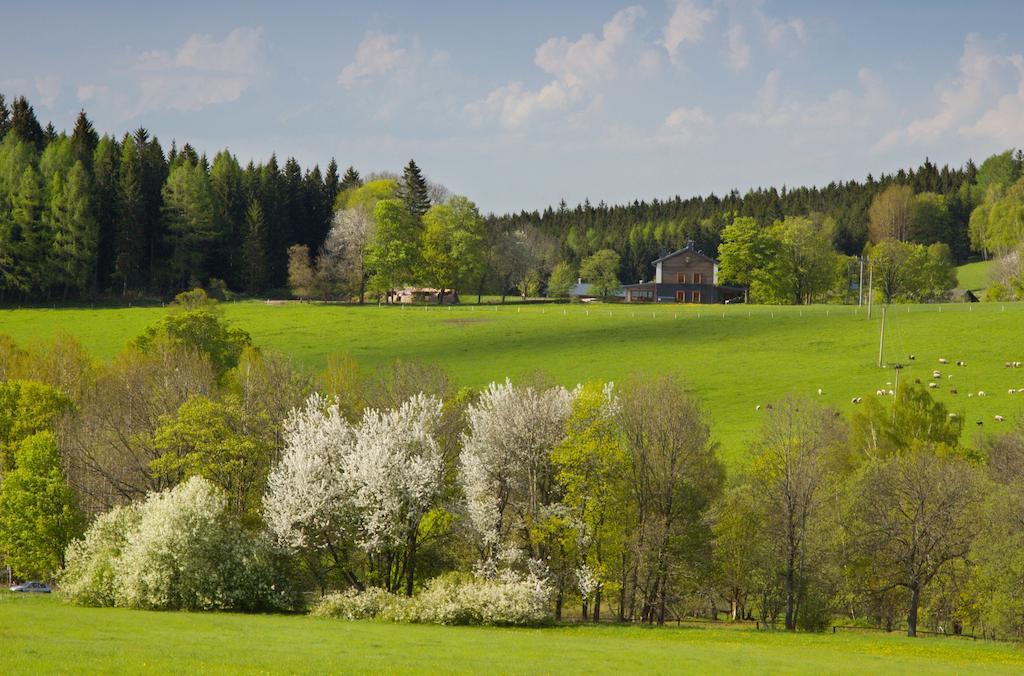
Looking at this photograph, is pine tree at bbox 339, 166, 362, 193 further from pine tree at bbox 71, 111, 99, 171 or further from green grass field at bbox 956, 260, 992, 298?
green grass field at bbox 956, 260, 992, 298

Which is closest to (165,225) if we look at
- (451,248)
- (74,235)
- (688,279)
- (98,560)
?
(74,235)

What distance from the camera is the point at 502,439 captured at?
52.2 meters

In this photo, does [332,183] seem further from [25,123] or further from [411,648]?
[411,648]

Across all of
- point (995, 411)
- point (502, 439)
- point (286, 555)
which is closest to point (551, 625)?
point (502, 439)

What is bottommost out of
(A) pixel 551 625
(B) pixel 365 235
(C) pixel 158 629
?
(A) pixel 551 625

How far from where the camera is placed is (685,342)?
103438 millimetres

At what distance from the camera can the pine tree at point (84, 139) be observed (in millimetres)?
149575

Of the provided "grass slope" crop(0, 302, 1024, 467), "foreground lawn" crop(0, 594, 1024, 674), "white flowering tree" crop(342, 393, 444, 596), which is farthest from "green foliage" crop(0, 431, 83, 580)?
"grass slope" crop(0, 302, 1024, 467)

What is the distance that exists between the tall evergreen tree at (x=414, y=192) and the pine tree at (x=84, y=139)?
153ft

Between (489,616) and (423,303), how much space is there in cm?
10159

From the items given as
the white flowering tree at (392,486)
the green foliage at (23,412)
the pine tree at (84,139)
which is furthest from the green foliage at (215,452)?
the pine tree at (84,139)

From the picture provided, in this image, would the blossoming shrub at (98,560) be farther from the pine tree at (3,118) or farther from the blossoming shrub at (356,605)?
the pine tree at (3,118)

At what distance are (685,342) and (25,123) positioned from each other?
345ft

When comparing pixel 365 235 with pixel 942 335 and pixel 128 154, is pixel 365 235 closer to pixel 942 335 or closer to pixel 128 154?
pixel 128 154
